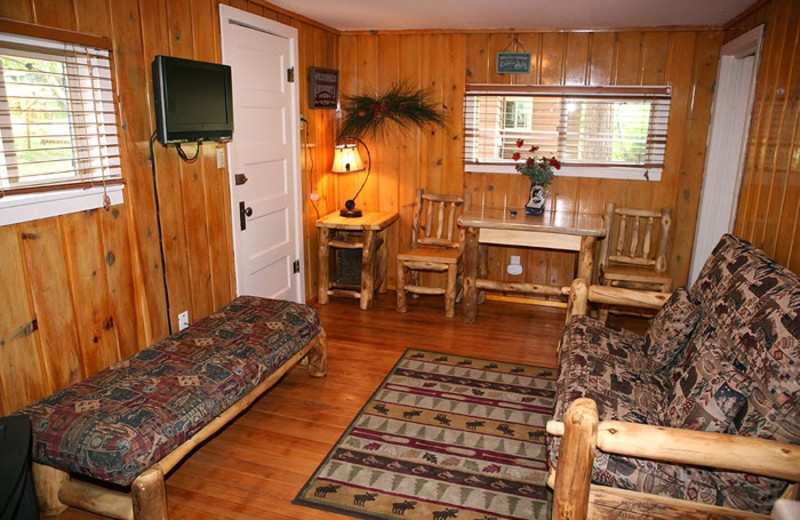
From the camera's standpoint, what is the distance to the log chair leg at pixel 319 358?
3.30 metres

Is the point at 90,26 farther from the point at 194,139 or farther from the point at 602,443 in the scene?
the point at 602,443

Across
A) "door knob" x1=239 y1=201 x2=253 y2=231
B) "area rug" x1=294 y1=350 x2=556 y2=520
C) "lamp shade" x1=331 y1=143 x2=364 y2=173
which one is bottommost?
"area rug" x1=294 y1=350 x2=556 y2=520

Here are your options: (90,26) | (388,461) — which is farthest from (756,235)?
(90,26)

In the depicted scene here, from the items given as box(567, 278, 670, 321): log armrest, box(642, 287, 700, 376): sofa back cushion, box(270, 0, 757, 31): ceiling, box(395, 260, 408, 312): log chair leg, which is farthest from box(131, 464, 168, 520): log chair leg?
box(270, 0, 757, 31): ceiling

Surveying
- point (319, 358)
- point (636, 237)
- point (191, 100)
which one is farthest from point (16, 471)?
point (636, 237)

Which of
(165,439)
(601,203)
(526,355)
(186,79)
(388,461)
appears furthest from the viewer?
(601,203)

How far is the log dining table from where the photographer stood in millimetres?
3945

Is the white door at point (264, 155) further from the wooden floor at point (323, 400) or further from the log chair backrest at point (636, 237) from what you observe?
the log chair backrest at point (636, 237)

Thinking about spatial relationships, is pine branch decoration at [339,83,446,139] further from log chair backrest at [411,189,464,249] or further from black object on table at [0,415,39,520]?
black object on table at [0,415,39,520]

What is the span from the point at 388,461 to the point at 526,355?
1.53m

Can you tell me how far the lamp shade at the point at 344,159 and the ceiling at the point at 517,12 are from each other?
951 millimetres

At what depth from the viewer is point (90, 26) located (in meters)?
2.42

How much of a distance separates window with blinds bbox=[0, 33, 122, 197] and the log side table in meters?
2.04

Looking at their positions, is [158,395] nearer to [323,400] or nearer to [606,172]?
[323,400]
